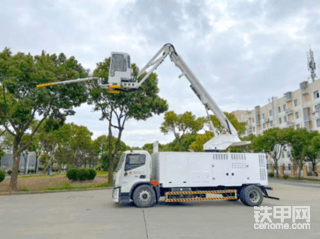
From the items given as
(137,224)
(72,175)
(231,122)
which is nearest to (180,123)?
(231,122)

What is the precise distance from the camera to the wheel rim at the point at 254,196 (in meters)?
10.8

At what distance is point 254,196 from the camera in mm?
10883

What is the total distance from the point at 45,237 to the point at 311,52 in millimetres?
53653

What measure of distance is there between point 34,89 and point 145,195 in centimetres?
1025

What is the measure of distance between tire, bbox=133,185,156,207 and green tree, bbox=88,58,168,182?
1063 cm

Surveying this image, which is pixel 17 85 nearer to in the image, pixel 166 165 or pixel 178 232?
pixel 166 165

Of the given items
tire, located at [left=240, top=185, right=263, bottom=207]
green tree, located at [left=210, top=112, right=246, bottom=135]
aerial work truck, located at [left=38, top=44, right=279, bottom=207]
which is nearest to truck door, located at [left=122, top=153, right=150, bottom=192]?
aerial work truck, located at [left=38, top=44, right=279, bottom=207]

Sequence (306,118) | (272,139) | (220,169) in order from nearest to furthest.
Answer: (220,169) → (272,139) → (306,118)

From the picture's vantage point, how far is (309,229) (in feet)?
22.4

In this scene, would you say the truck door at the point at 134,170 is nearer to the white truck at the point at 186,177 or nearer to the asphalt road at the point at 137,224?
the white truck at the point at 186,177

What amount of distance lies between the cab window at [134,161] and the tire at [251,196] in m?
4.61

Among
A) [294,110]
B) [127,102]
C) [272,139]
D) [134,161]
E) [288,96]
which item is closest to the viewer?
[134,161]

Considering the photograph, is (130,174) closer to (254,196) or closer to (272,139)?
(254,196)

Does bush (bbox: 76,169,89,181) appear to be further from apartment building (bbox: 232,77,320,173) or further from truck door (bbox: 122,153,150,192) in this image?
apartment building (bbox: 232,77,320,173)
